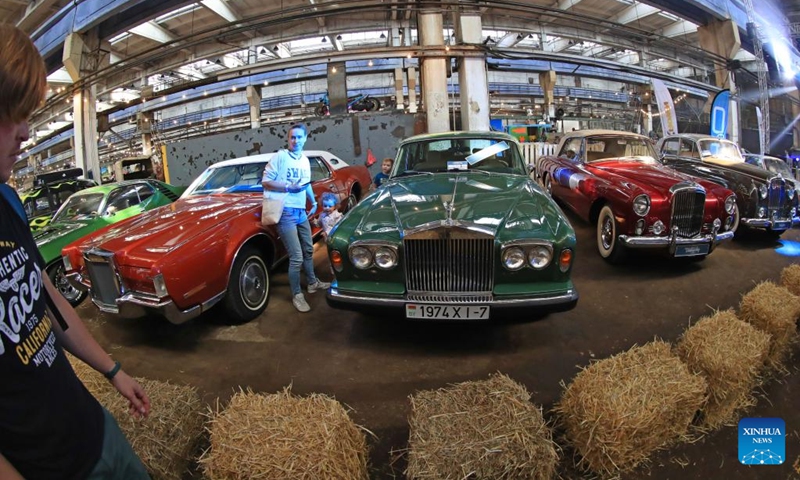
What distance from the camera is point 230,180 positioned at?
14.9ft

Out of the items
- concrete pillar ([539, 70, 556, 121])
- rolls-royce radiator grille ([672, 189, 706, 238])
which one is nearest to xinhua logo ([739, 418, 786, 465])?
rolls-royce radiator grille ([672, 189, 706, 238])

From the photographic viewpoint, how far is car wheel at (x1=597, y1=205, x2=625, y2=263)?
14.4 ft

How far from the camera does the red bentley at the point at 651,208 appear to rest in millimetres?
4086

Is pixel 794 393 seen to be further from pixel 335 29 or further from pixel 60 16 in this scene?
pixel 60 16

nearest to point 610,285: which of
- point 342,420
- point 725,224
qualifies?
point 725,224

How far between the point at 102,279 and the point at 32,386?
285 centimetres

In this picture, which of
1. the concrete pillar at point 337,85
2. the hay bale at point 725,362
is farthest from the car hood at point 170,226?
the concrete pillar at point 337,85

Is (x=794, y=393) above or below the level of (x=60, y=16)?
below

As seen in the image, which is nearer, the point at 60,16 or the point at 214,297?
the point at 214,297

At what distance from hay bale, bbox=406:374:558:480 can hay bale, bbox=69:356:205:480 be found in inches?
47.4

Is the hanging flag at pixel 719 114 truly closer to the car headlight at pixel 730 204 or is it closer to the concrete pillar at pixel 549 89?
the concrete pillar at pixel 549 89

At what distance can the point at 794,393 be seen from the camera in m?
2.29

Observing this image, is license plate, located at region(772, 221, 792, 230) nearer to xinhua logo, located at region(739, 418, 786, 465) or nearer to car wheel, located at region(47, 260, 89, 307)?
xinhua logo, located at region(739, 418, 786, 465)

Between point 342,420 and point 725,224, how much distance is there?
5.20m
